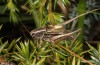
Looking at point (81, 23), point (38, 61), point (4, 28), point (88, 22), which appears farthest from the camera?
point (88, 22)

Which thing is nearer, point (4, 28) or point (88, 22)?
point (4, 28)

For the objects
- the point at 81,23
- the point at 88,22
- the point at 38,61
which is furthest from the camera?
the point at 88,22

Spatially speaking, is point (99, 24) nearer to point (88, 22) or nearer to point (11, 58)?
point (88, 22)

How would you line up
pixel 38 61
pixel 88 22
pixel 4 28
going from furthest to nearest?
pixel 88 22
pixel 4 28
pixel 38 61

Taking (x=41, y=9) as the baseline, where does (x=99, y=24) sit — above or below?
below

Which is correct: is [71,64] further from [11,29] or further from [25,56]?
[11,29]

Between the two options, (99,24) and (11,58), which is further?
(99,24)

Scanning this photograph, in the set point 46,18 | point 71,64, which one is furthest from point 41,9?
point 71,64

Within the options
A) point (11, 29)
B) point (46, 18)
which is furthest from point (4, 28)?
point (46, 18)

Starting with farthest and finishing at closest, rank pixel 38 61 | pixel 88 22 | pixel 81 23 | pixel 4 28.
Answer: pixel 88 22 < pixel 4 28 < pixel 81 23 < pixel 38 61
